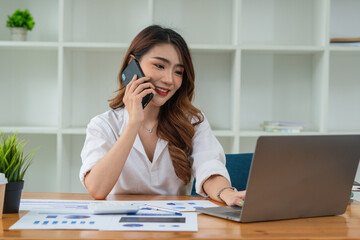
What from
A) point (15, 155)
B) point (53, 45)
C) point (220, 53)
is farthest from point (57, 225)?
point (220, 53)

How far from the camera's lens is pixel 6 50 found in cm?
326

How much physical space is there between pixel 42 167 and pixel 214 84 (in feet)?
4.67

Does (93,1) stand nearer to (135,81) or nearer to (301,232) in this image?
(135,81)

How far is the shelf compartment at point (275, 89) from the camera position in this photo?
3338 mm

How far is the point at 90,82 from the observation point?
130 inches

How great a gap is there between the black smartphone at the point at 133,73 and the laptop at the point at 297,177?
742 mm

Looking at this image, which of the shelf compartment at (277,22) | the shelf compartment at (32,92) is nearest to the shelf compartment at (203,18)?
the shelf compartment at (277,22)

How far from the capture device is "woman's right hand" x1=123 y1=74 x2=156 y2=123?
1812mm

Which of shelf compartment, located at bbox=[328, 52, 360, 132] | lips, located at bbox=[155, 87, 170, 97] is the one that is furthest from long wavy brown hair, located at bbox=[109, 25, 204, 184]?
shelf compartment, located at bbox=[328, 52, 360, 132]

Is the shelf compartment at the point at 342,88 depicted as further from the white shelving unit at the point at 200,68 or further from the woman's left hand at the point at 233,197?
the woman's left hand at the point at 233,197

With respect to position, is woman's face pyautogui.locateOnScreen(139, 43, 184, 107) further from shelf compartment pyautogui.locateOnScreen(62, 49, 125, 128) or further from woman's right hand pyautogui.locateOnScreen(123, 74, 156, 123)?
shelf compartment pyautogui.locateOnScreen(62, 49, 125, 128)

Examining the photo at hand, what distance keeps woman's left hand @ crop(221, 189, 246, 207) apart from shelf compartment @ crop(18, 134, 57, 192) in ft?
7.01

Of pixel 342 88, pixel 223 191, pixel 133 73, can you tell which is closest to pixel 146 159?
pixel 133 73

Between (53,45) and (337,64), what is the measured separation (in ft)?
6.79
